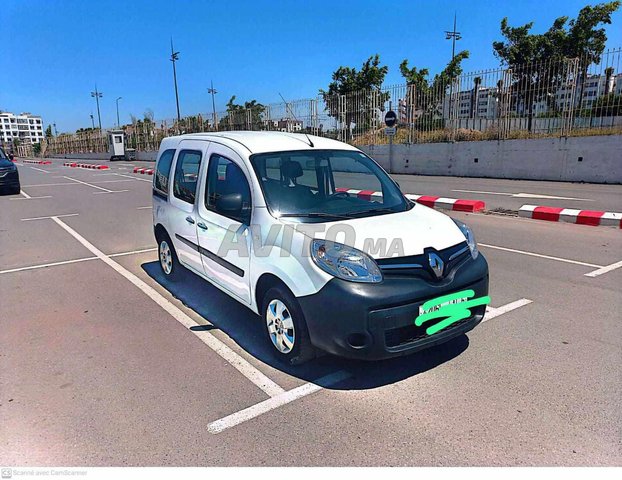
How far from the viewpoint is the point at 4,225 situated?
10352 mm

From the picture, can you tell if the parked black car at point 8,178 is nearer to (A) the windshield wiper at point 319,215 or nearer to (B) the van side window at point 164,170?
(B) the van side window at point 164,170

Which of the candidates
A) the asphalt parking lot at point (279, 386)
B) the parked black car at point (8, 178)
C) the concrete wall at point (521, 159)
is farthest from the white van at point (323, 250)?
the concrete wall at point (521, 159)

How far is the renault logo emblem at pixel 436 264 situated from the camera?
128 inches

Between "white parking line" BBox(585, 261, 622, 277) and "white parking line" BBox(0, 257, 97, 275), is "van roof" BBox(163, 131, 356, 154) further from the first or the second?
"white parking line" BBox(585, 261, 622, 277)

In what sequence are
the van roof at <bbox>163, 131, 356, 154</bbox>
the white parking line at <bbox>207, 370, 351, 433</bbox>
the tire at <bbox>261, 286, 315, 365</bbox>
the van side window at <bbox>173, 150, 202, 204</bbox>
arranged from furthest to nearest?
the van side window at <bbox>173, 150, 202, 204</bbox> → the van roof at <bbox>163, 131, 356, 154</bbox> → the tire at <bbox>261, 286, 315, 365</bbox> → the white parking line at <bbox>207, 370, 351, 433</bbox>

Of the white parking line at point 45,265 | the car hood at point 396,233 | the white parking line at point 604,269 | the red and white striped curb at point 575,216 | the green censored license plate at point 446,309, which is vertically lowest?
the white parking line at point 45,265

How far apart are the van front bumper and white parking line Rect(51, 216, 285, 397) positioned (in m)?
0.49

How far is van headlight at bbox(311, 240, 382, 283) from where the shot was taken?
10.2ft

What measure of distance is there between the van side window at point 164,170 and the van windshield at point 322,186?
6.17 ft

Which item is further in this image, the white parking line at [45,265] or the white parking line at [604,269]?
the white parking line at [45,265]

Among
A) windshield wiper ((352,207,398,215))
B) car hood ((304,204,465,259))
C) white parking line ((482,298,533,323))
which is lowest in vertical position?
white parking line ((482,298,533,323))

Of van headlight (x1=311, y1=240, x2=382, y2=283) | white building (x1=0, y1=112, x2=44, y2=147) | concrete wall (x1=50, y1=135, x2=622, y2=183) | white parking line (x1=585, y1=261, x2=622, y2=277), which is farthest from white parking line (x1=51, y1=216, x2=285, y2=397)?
white building (x1=0, y1=112, x2=44, y2=147)

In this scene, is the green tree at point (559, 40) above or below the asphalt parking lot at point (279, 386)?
above

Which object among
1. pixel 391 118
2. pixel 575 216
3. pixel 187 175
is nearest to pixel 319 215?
pixel 187 175
